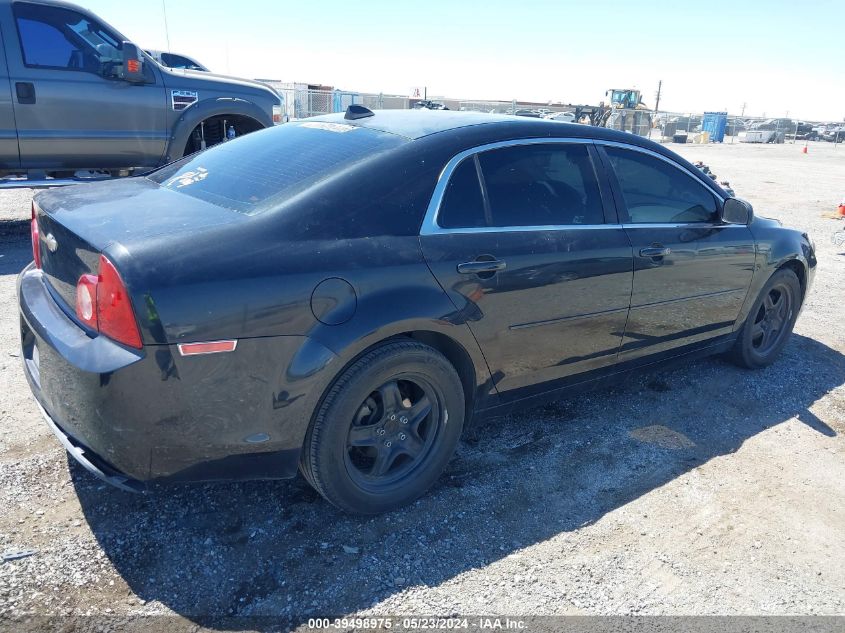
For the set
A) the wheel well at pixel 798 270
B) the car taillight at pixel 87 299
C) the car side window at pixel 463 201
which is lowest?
the wheel well at pixel 798 270

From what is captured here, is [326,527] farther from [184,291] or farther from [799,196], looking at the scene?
[799,196]

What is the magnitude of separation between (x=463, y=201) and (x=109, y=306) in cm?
158

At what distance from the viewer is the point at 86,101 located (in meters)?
7.40

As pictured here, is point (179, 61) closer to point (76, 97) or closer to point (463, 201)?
point (76, 97)

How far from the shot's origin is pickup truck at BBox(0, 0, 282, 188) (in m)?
7.01

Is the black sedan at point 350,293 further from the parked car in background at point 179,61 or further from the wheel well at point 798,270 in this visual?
the parked car in background at point 179,61

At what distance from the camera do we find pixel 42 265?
119 inches

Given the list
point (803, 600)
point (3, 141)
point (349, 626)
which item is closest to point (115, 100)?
point (3, 141)

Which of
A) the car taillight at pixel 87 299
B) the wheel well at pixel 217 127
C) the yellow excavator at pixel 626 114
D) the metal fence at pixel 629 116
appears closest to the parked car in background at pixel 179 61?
the metal fence at pixel 629 116

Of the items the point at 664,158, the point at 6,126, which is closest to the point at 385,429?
the point at 664,158

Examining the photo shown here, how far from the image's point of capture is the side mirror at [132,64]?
745 cm

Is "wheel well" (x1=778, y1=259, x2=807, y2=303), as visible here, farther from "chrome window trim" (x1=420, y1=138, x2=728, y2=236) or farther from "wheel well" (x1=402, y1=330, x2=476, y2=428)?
"wheel well" (x1=402, y1=330, x2=476, y2=428)

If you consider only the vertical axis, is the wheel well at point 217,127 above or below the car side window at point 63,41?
below

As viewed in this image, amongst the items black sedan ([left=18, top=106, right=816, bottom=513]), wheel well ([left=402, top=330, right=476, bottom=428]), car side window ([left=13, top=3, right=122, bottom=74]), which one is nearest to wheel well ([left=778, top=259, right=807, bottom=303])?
black sedan ([left=18, top=106, right=816, bottom=513])
